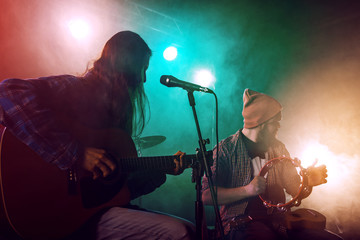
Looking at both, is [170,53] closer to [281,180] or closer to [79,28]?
[79,28]

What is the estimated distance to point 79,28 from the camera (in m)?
4.29

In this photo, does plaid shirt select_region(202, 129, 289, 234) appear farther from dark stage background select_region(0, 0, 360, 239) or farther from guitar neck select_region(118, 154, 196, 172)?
dark stage background select_region(0, 0, 360, 239)

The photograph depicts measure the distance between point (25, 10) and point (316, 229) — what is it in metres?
6.11

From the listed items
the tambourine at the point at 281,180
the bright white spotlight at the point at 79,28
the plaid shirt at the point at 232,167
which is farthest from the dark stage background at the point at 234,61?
the plaid shirt at the point at 232,167

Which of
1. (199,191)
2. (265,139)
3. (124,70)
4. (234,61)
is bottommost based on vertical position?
(199,191)

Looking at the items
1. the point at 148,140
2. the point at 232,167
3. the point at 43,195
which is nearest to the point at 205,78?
the point at 148,140

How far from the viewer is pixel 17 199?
118 centimetres

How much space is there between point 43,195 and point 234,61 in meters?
4.13

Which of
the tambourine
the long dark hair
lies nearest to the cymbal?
the long dark hair

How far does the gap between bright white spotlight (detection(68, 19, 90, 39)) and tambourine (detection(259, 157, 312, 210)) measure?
14.9ft

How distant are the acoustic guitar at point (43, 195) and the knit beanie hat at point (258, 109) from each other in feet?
7.85

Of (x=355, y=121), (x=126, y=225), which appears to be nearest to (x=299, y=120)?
(x=355, y=121)

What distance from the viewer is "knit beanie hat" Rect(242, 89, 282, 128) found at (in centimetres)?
319

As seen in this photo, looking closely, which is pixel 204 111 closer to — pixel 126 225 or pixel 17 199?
pixel 126 225
